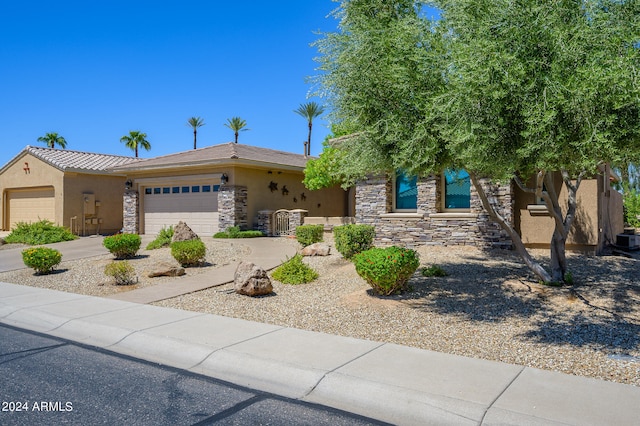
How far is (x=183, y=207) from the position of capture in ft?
78.6

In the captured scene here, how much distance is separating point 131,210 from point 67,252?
6906 mm

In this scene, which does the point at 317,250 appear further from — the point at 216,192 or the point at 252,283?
the point at 216,192

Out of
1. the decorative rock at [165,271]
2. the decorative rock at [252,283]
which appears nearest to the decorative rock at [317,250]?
the decorative rock at [165,271]

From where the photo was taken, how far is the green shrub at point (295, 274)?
38.0 feet

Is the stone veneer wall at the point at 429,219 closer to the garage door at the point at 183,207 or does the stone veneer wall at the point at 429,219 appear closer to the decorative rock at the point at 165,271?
the decorative rock at the point at 165,271

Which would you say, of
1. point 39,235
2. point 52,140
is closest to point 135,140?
point 52,140

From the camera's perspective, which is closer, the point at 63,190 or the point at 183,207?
the point at 183,207

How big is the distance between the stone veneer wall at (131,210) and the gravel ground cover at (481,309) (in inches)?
475

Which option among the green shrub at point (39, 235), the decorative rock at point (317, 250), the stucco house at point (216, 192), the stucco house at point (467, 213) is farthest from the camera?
the green shrub at point (39, 235)

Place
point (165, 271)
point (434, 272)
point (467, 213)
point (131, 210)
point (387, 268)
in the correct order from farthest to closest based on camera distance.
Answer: point (131, 210), point (467, 213), point (165, 271), point (434, 272), point (387, 268)

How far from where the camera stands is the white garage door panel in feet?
75.2

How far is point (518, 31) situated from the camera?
6.26 metres

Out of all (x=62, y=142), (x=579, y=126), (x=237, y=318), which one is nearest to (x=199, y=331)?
(x=237, y=318)

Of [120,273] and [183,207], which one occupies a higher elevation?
[183,207]
